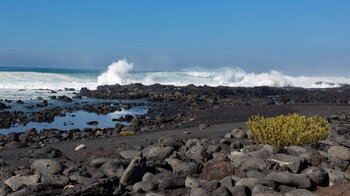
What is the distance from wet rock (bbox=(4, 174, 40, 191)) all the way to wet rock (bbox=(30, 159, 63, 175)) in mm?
587

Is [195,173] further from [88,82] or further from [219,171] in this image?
[88,82]

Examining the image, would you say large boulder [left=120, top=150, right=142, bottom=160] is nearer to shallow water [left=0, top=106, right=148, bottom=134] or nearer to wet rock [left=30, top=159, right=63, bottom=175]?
wet rock [left=30, top=159, right=63, bottom=175]

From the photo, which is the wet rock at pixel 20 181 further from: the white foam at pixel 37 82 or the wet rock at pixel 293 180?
the white foam at pixel 37 82

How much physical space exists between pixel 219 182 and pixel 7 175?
3235 mm

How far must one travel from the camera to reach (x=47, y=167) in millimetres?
6348

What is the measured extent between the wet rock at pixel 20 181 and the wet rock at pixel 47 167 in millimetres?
587

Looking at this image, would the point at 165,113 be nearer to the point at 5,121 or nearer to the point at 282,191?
the point at 5,121

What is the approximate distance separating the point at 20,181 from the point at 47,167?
80 centimetres

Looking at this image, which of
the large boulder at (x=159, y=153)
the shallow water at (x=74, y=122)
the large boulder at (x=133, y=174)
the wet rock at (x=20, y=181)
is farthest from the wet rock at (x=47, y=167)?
the shallow water at (x=74, y=122)

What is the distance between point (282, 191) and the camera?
5.07 metres

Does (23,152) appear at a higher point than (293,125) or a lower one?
lower

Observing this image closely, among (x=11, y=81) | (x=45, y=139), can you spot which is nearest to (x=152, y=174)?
(x=45, y=139)

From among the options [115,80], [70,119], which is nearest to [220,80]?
[115,80]

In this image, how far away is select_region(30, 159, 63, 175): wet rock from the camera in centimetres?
629
